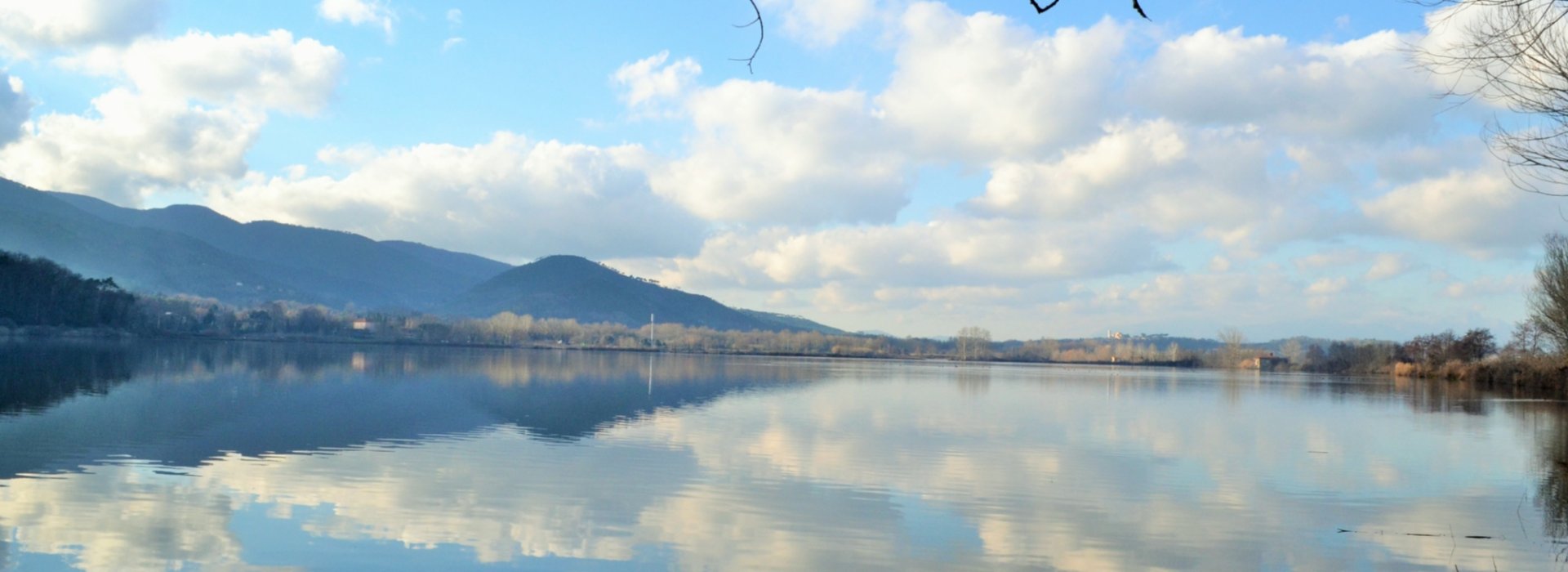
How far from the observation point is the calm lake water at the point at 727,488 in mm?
12477

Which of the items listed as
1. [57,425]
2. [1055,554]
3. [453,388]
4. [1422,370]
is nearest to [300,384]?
[453,388]

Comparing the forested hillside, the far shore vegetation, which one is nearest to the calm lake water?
the far shore vegetation

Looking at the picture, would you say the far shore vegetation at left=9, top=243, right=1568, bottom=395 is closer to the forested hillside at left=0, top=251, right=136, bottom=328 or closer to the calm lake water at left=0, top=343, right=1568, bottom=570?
the forested hillside at left=0, top=251, right=136, bottom=328

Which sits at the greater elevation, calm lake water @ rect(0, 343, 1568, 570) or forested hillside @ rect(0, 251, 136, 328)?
forested hillside @ rect(0, 251, 136, 328)

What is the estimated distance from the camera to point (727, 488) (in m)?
17.4

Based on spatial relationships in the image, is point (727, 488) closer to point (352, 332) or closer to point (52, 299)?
point (52, 299)

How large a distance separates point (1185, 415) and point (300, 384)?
35.3 meters

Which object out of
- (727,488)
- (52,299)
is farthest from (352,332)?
(727,488)

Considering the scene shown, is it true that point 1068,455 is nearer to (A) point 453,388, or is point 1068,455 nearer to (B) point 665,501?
(B) point 665,501

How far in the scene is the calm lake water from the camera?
12477 millimetres

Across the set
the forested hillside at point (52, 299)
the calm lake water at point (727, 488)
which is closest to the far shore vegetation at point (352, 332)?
the forested hillside at point (52, 299)

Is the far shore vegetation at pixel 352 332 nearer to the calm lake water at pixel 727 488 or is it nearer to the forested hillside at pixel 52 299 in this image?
the forested hillside at pixel 52 299

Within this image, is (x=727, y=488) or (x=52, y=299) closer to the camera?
(x=727, y=488)

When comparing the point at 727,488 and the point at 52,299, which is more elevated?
the point at 52,299
